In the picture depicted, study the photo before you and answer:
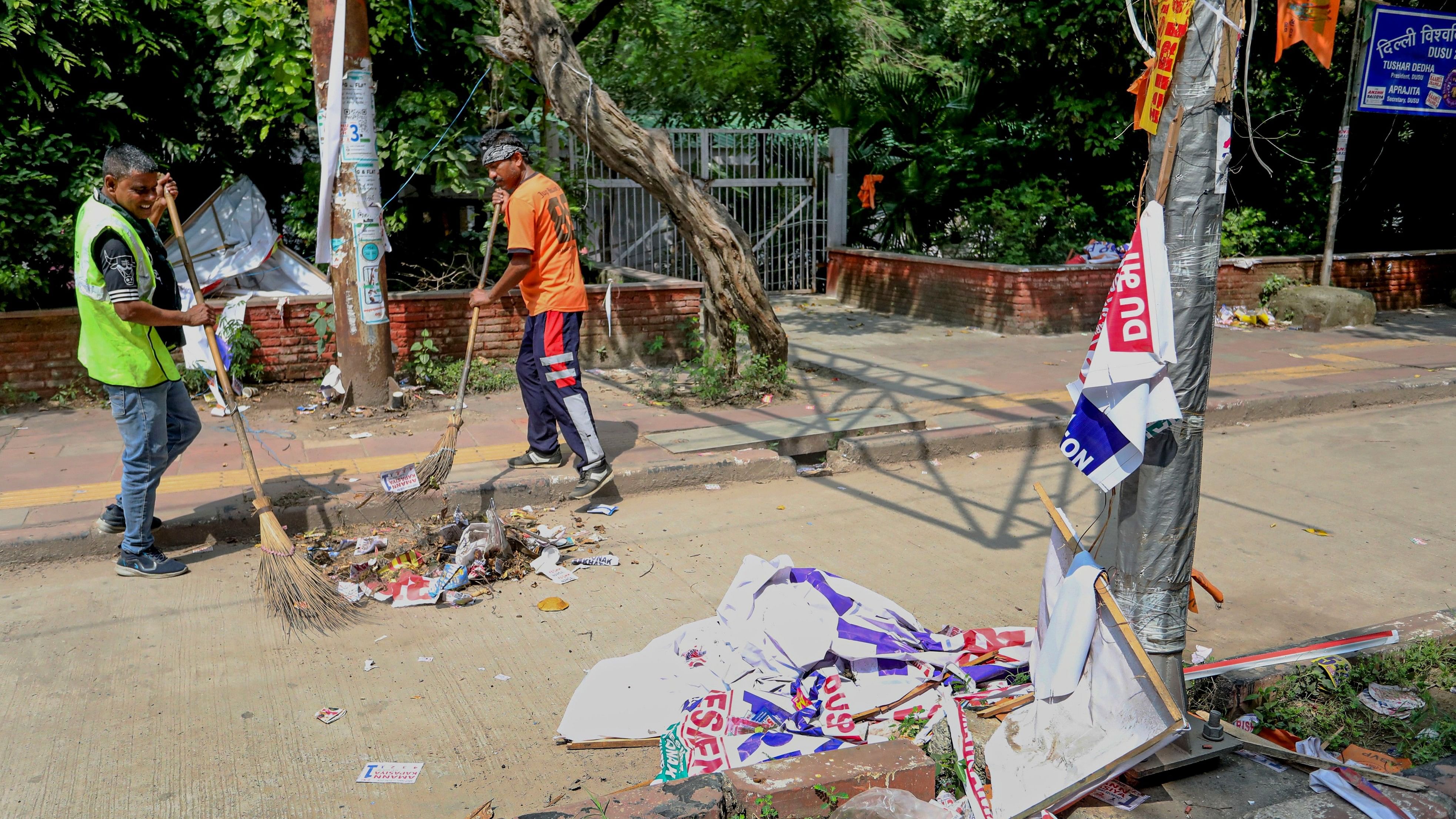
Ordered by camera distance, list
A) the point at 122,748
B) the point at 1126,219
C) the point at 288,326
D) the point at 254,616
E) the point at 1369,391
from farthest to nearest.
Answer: the point at 1126,219
the point at 1369,391
the point at 288,326
the point at 254,616
the point at 122,748

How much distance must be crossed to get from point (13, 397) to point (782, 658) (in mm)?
6759

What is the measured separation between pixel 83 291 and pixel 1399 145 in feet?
54.4

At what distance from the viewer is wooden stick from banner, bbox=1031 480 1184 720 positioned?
3.02m

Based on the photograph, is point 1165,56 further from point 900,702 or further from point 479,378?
point 479,378

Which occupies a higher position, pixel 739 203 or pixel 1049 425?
pixel 739 203

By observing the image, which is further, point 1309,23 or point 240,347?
point 240,347

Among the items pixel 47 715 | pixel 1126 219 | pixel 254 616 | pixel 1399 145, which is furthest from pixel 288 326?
pixel 1399 145

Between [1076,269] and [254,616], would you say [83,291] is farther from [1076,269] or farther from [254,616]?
[1076,269]

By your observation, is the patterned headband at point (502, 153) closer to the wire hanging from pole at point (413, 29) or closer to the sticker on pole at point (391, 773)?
the wire hanging from pole at point (413, 29)

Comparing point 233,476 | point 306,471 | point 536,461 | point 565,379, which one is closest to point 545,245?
point 565,379

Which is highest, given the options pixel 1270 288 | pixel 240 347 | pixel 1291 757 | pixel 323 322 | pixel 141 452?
pixel 1270 288

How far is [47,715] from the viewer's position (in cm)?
383

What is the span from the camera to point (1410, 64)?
12891 millimetres

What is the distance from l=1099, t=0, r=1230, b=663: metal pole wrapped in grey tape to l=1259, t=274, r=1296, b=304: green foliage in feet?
35.9
